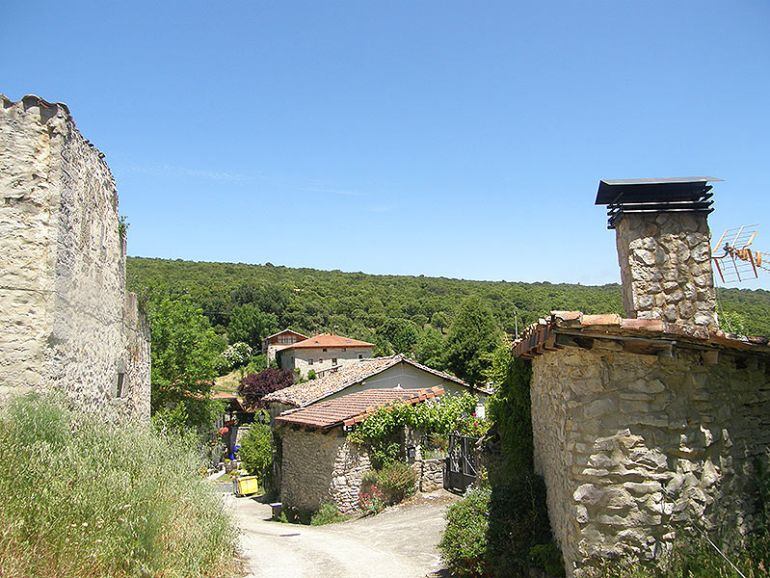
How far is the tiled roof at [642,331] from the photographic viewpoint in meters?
5.44

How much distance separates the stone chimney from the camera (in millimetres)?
7555

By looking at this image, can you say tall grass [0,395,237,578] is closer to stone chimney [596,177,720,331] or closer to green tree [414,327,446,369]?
stone chimney [596,177,720,331]

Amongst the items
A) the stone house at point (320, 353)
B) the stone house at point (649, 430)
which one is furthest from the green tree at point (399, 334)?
the stone house at point (649, 430)

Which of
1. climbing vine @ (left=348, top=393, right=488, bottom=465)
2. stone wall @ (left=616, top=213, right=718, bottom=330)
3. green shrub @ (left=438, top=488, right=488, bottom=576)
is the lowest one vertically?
green shrub @ (left=438, top=488, right=488, bottom=576)

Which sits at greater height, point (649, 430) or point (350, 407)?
point (649, 430)

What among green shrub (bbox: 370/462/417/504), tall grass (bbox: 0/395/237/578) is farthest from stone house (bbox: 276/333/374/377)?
tall grass (bbox: 0/395/237/578)

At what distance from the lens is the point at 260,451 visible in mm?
24156

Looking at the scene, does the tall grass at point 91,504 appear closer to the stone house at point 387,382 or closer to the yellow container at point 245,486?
the stone house at point 387,382

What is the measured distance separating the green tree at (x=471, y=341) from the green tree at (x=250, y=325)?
35.7 metres

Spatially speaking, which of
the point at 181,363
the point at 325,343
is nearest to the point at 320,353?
the point at 325,343

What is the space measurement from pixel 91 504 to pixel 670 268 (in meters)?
7.53

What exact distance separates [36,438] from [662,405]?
686 cm

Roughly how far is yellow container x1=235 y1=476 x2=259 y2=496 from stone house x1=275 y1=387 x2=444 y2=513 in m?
5.15

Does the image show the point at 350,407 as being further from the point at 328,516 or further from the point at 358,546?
the point at 358,546
